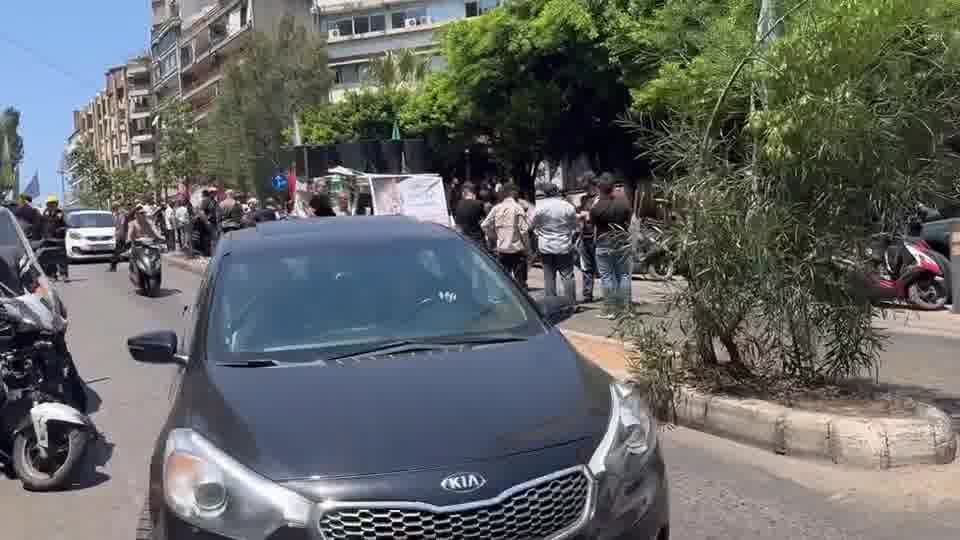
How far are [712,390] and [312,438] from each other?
14.4 feet

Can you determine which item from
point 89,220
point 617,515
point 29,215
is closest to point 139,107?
point 89,220

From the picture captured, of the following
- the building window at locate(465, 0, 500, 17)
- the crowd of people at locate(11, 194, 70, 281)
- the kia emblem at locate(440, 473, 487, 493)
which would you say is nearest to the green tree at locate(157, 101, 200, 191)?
the building window at locate(465, 0, 500, 17)

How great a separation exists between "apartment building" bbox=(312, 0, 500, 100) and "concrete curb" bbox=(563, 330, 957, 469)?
180 ft

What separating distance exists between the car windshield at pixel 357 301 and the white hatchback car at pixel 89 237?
1056 inches

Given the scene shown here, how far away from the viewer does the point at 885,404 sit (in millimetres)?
6859

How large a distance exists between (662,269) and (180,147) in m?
51.4

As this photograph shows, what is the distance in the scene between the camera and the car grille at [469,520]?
327cm

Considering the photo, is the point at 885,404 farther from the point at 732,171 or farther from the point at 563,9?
the point at 563,9

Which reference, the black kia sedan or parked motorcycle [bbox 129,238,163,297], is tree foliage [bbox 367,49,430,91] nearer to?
parked motorcycle [bbox 129,238,163,297]

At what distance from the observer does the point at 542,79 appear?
29.6 meters

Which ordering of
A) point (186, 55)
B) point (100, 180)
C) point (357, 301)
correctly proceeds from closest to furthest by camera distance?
point (357, 301) < point (100, 180) < point (186, 55)

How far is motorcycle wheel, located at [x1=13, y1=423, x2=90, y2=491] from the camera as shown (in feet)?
21.4

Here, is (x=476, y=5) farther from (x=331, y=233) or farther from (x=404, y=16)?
(x=331, y=233)

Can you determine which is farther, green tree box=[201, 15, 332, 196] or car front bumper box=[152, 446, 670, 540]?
green tree box=[201, 15, 332, 196]
